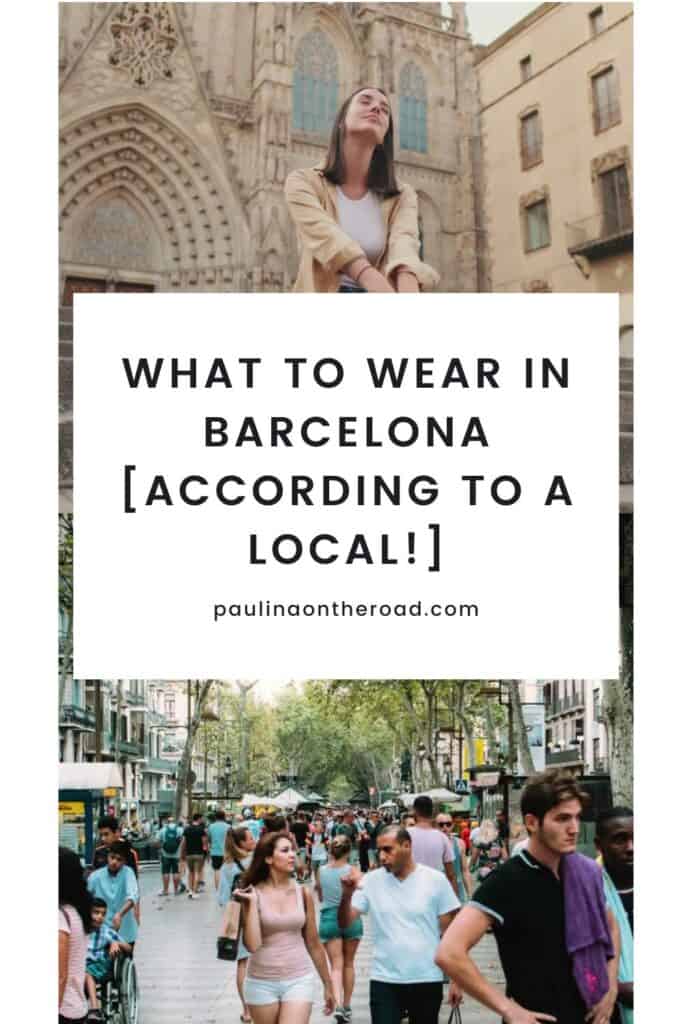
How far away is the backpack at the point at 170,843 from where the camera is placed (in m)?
15.9

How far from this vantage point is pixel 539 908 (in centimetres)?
416

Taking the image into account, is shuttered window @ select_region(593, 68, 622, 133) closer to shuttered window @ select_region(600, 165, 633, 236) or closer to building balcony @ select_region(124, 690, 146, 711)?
shuttered window @ select_region(600, 165, 633, 236)

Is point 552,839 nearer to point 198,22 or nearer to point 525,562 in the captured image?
point 525,562

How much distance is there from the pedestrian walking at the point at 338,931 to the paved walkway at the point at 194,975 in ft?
1.69

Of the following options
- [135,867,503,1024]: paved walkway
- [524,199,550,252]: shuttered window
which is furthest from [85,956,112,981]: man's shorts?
[524,199,550,252]: shuttered window

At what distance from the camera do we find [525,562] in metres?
6.66

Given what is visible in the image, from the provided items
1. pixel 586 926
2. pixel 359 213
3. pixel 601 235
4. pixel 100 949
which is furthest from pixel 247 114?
pixel 586 926

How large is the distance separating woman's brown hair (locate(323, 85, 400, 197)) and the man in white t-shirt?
13.4ft

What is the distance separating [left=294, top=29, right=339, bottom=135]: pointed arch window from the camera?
853cm

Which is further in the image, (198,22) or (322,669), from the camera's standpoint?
(198,22)

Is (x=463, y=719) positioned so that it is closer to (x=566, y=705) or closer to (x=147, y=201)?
(x=147, y=201)

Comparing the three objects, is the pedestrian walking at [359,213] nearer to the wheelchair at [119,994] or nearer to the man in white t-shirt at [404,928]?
the man in white t-shirt at [404,928]
